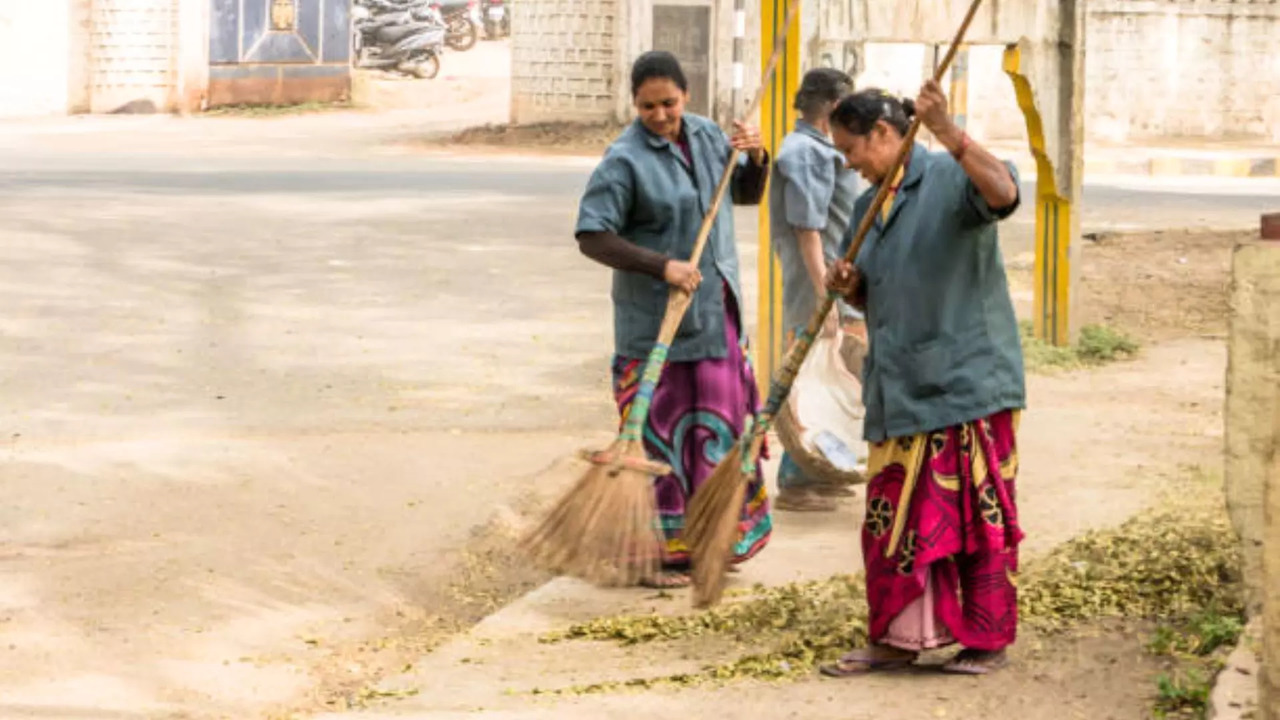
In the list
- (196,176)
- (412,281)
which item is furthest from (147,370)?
(196,176)

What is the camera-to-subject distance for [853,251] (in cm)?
533

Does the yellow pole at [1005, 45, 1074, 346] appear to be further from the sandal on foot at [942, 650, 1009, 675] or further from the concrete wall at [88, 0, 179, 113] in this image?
the concrete wall at [88, 0, 179, 113]

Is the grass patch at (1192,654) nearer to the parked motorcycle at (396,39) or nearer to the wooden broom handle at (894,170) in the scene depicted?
the wooden broom handle at (894,170)

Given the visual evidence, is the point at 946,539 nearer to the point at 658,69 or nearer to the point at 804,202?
the point at 658,69

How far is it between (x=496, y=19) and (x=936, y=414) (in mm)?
36042

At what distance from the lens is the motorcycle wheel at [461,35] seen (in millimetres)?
38531

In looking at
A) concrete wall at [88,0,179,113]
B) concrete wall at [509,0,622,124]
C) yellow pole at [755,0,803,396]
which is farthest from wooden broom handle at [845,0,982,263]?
concrete wall at [88,0,179,113]

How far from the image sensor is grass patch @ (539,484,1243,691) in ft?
17.9

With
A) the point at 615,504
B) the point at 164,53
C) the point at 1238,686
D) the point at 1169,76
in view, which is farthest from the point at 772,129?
the point at 164,53

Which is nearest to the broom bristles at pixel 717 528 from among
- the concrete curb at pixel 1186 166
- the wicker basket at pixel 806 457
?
the wicker basket at pixel 806 457

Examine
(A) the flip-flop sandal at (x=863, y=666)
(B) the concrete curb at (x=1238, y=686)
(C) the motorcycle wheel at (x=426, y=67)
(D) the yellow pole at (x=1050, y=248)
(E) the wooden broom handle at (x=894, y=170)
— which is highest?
(C) the motorcycle wheel at (x=426, y=67)

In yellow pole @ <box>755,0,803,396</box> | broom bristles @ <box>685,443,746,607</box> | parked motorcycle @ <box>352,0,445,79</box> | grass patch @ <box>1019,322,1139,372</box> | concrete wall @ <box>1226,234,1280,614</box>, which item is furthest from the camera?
parked motorcycle @ <box>352,0,445,79</box>

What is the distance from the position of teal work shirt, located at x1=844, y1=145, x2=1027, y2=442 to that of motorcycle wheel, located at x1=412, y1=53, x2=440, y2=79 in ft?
95.8

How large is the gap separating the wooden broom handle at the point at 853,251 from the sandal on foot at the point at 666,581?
89cm
